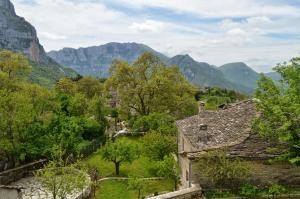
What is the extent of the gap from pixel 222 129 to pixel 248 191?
4905mm

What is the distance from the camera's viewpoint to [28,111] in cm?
3669

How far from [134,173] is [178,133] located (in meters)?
5.29

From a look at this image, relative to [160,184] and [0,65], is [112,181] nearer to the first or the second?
[160,184]

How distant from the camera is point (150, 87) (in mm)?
51312

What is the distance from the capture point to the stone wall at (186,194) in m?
21.5

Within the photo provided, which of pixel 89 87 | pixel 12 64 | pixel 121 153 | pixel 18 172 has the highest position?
pixel 12 64

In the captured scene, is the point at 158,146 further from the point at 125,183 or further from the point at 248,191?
the point at 248,191

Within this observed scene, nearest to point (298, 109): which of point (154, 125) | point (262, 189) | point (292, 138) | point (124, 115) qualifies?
point (292, 138)

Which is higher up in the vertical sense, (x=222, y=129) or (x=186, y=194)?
(x=222, y=129)

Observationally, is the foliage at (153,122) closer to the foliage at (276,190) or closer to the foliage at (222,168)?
the foliage at (222,168)

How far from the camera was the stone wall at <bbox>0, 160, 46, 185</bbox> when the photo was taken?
3390 cm

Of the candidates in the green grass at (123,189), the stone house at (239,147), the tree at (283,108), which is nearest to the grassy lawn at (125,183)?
the green grass at (123,189)

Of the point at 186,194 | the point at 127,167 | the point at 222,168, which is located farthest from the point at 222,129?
the point at 127,167

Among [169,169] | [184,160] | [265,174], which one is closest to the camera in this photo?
[265,174]
